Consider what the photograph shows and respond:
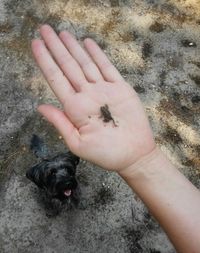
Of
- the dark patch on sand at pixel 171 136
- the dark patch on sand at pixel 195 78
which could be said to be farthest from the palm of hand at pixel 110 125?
the dark patch on sand at pixel 195 78

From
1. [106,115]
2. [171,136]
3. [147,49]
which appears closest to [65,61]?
[106,115]

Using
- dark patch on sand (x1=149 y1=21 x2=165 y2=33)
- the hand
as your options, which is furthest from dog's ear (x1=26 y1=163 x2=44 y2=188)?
dark patch on sand (x1=149 y1=21 x2=165 y2=33)

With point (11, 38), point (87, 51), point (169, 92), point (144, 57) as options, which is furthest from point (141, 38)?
point (87, 51)

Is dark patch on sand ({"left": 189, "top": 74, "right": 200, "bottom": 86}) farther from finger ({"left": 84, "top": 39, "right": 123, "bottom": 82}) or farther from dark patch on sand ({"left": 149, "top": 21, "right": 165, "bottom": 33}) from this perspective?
finger ({"left": 84, "top": 39, "right": 123, "bottom": 82})

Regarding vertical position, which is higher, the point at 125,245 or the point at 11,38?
the point at 11,38

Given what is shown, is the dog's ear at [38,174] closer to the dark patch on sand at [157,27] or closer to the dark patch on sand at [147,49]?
the dark patch on sand at [147,49]

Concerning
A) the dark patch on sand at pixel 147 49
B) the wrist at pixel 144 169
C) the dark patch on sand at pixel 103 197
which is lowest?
the dark patch on sand at pixel 103 197

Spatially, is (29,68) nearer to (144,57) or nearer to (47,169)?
(144,57)
